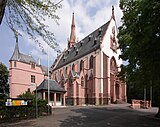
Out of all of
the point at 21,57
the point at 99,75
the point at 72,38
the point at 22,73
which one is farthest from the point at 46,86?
the point at 72,38

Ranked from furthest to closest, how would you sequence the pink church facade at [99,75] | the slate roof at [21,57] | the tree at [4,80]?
1. the tree at [4,80]
2. the slate roof at [21,57]
3. the pink church facade at [99,75]

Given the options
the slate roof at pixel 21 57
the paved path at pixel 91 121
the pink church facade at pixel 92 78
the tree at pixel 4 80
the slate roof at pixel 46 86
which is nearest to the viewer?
the paved path at pixel 91 121

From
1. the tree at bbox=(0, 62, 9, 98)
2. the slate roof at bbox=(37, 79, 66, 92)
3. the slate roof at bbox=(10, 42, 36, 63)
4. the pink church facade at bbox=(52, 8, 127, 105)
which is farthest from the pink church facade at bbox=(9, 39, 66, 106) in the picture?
the slate roof at bbox=(37, 79, 66, 92)

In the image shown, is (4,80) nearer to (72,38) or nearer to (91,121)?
(72,38)

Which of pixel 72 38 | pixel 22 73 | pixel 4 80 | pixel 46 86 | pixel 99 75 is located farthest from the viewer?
pixel 72 38

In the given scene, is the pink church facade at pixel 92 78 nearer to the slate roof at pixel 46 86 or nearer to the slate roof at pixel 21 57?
the slate roof at pixel 46 86

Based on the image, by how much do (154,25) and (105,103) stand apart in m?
41.5

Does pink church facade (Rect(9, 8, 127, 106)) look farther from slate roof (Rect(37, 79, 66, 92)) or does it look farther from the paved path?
the paved path

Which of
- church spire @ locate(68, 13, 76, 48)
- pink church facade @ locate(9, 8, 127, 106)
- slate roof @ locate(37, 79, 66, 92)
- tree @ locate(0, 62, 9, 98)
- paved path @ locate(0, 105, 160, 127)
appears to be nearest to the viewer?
paved path @ locate(0, 105, 160, 127)

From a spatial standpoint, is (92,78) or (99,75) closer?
(99,75)

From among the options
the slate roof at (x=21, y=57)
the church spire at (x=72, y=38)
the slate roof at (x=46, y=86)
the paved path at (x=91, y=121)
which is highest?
the church spire at (x=72, y=38)

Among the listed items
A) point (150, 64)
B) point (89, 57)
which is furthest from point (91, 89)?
point (150, 64)

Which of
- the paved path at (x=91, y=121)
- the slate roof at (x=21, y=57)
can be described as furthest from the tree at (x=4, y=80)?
the paved path at (x=91, y=121)

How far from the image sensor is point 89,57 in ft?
191
